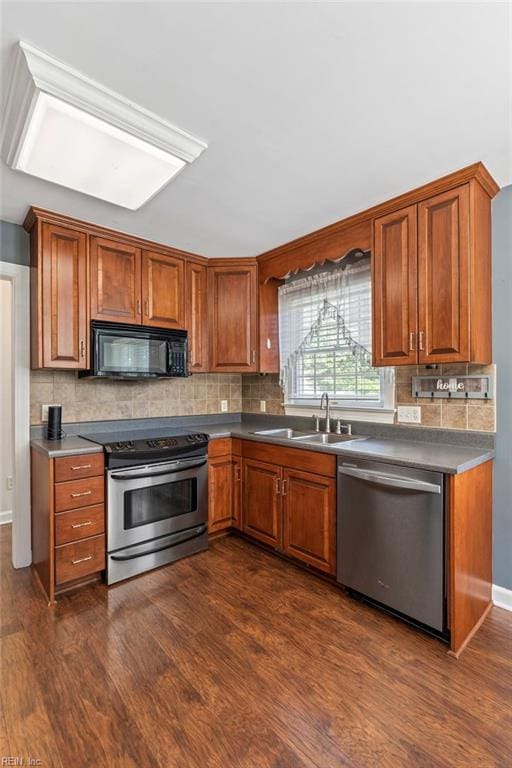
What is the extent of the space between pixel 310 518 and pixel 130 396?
5.78 ft

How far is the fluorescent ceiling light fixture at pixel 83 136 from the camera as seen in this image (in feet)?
4.44

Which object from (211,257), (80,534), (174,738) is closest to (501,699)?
(174,738)

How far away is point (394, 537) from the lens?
77.5 inches

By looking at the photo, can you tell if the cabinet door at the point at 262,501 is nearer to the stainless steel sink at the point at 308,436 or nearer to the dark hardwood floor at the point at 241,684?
the stainless steel sink at the point at 308,436

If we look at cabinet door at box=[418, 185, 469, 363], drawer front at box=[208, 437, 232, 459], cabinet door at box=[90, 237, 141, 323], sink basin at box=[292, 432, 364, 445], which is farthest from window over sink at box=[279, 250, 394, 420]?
cabinet door at box=[90, 237, 141, 323]

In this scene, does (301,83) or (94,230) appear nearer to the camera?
(301,83)

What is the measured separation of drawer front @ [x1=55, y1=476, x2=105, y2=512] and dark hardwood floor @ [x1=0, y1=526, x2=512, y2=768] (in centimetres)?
57

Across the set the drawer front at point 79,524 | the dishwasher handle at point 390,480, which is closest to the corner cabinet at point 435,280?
the dishwasher handle at point 390,480

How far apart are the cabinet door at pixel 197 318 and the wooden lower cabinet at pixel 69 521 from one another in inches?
47.2

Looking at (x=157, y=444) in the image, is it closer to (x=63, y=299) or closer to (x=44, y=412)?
(x=44, y=412)

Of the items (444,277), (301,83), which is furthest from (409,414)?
(301,83)

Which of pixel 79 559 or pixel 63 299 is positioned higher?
pixel 63 299

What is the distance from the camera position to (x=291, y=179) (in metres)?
2.03

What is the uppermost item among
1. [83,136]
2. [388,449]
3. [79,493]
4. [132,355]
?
[83,136]
